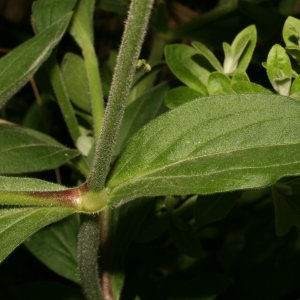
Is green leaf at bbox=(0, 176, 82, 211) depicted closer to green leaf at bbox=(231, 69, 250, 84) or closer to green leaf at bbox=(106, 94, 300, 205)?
green leaf at bbox=(106, 94, 300, 205)

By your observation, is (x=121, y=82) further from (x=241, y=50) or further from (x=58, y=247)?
(x=58, y=247)

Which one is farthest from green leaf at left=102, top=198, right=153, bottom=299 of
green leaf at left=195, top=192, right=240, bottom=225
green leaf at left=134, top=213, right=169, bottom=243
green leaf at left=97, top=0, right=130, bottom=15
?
green leaf at left=97, top=0, right=130, bottom=15

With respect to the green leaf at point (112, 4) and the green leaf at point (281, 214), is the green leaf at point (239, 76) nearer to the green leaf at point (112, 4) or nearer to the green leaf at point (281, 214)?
the green leaf at point (281, 214)

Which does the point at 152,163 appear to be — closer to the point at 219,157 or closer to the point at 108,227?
the point at 219,157

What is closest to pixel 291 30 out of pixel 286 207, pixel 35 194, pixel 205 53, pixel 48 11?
pixel 205 53

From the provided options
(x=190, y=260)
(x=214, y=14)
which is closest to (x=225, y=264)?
(x=190, y=260)
